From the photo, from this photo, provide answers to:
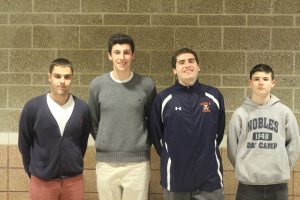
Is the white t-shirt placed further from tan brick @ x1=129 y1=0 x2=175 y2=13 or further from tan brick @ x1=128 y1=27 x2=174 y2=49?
tan brick @ x1=129 y1=0 x2=175 y2=13

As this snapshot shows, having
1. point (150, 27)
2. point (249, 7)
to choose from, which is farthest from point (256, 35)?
point (150, 27)

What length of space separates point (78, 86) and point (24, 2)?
0.87 m

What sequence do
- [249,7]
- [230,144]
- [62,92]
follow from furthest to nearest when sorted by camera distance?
[249,7] → [230,144] → [62,92]

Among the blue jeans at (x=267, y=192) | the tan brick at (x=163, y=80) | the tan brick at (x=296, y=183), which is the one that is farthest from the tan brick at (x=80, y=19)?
the tan brick at (x=296, y=183)

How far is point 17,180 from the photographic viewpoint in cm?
346

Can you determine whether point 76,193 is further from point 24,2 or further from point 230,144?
point 24,2

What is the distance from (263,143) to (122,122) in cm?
95

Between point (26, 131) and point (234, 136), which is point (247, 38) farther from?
point (26, 131)

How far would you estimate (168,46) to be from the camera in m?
3.41

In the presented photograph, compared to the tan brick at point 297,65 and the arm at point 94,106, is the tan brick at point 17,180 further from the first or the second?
the tan brick at point 297,65

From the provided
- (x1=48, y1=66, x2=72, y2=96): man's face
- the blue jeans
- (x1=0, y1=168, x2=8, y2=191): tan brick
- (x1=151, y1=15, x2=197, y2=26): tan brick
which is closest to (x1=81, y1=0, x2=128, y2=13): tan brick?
(x1=151, y1=15, x2=197, y2=26): tan brick

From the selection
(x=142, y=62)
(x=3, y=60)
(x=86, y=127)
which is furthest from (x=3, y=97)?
(x=142, y=62)

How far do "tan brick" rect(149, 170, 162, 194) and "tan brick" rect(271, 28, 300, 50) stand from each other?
4.85 feet

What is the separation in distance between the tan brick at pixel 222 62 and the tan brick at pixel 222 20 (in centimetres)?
25
